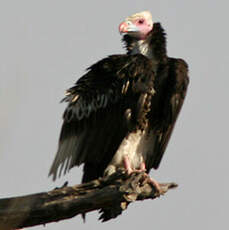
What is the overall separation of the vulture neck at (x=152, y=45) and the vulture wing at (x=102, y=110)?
17.0 inches

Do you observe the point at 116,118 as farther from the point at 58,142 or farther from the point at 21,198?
the point at 21,198

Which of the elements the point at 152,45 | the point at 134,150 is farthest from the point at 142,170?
the point at 152,45

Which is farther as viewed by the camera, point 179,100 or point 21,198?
point 179,100

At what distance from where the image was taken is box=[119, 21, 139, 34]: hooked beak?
9875 millimetres

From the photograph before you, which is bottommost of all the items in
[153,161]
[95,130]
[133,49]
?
[153,161]

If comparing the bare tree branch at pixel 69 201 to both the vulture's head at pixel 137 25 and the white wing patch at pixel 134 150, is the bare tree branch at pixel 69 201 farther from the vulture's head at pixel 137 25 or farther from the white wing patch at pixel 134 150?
the vulture's head at pixel 137 25

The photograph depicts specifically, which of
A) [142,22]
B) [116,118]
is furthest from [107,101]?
[142,22]

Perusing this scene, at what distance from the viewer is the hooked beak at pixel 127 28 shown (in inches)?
389

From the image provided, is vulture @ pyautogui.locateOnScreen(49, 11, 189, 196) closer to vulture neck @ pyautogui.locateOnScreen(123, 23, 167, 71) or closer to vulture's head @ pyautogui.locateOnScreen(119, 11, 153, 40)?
vulture neck @ pyautogui.locateOnScreen(123, 23, 167, 71)

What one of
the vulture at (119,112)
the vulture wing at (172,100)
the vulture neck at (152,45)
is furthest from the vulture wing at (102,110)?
the vulture neck at (152,45)

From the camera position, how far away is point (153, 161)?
967 centimetres

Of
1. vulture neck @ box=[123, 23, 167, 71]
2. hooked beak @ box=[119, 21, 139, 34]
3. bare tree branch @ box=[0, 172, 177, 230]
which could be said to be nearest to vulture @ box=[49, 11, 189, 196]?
vulture neck @ box=[123, 23, 167, 71]

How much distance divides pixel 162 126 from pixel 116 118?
62cm

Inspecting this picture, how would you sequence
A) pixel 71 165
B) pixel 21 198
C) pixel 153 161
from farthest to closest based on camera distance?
pixel 153 161 < pixel 71 165 < pixel 21 198
